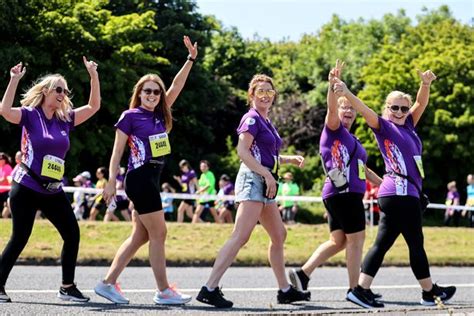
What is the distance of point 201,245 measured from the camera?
17.5 m

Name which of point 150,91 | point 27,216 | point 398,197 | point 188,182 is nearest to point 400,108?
point 398,197

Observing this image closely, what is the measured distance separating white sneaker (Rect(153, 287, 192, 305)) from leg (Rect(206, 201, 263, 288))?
0.27m

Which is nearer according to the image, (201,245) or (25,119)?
(25,119)

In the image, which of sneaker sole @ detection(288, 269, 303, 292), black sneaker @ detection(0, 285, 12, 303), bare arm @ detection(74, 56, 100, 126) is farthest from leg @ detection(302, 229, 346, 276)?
black sneaker @ detection(0, 285, 12, 303)

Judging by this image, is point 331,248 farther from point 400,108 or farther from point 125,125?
point 125,125

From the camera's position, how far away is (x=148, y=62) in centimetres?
3856

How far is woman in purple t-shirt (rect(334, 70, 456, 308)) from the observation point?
8.91m

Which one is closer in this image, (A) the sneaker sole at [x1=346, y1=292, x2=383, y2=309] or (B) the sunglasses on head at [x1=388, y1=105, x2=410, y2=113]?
(A) the sneaker sole at [x1=346, y1=292, x2=383, y2=309]

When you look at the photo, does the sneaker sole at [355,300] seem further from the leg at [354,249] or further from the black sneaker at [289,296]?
the black sneaker at [289,296]

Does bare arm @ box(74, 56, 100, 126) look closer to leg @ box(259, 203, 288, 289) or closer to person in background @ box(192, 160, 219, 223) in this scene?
leg @ box(259, 203, 288, 289)

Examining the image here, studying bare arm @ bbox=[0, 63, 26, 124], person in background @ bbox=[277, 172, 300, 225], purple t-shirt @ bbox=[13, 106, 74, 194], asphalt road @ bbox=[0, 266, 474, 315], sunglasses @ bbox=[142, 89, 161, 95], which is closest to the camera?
asphalt road @ bbox=[0, 266, 474, 315]

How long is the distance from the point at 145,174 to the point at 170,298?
1.14m

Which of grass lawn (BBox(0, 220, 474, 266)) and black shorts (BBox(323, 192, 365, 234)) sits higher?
black shorts (BBox(323, 192, 365, 234))

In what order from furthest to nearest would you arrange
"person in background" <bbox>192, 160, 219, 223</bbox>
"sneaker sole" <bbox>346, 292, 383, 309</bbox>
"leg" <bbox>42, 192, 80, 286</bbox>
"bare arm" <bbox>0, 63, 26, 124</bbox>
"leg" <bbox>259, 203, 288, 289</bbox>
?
1. "person in background" <bbox>192, 160, 219, 223</bbox>
2. "sneaker sole" <bbox>346, 292, 383, 309</bbox>
3. "leg" <bbox>259, 203, 288, 289</bbox>
4. "leg" <bbox>42, 192, 80, 286</bbox>
5. "bare arm" <bbox>0, 63, 26, 124</bbox>
